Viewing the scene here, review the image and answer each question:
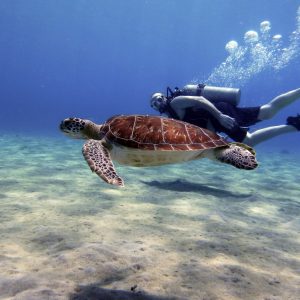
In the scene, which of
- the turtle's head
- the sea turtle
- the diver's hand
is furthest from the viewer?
the diver's hand

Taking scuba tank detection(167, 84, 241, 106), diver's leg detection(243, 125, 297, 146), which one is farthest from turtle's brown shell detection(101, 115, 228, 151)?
diver's leg detection(243, 125, 297, 146)

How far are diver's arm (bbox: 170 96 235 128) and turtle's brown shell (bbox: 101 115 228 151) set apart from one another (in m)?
2.87

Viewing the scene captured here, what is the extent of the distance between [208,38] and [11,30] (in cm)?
5115

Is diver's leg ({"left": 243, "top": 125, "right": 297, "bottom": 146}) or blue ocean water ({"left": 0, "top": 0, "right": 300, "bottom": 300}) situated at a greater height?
diver's leg ({"left": 243, "top": 125, "right": 297, "bottom": 146})

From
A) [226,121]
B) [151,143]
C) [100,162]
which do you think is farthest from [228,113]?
[100,162]

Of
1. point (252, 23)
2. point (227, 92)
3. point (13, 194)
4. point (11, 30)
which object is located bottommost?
point (13, 194)

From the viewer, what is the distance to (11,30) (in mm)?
81562

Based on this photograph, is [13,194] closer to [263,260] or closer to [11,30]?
[263,260]

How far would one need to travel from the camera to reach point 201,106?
7734 millimetres

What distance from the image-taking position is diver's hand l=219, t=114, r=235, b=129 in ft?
25.0

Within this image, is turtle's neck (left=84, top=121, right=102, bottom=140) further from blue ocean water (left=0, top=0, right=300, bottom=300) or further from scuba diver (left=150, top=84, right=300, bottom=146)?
scuba diver (left=150, top=84, right=300, bottom=146)

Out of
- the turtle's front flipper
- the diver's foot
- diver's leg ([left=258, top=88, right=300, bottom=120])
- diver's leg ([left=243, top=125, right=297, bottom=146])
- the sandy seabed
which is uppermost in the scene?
diver's leg ([left=258, top=88, right=300, bottom=120])

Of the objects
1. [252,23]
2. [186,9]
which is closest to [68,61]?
[186,9]

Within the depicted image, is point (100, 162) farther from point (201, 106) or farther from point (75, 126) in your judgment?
point (201, 106)
